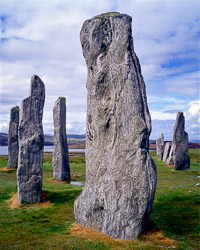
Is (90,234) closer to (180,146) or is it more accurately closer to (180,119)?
(180,146)

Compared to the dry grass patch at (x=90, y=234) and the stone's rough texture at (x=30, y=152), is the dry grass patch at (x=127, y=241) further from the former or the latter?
the stone's rough texture at (x=30, y=152)

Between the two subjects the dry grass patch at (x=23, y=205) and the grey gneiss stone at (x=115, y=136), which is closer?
the grey gneiss stone at (x=115, y=136)

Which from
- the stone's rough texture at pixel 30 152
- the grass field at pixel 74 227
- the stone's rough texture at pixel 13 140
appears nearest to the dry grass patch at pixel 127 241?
the grass field at pixel 74 227

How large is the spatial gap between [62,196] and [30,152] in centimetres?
301

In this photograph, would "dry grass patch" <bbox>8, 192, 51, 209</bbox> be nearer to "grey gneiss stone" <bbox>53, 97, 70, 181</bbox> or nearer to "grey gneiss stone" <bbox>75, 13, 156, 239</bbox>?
"grey gneiss stone" <bbox>75, 13, 156, 239</bbox>

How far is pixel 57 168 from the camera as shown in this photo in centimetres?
2058

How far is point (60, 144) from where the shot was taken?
67.6 feet

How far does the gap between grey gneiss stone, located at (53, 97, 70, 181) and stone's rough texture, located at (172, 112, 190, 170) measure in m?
11.8

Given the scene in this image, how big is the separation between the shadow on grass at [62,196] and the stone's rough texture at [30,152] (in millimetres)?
856

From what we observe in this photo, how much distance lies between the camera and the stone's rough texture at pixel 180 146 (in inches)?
1020

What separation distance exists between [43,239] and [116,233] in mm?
2335

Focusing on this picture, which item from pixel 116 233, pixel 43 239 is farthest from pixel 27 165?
pixel 116 233

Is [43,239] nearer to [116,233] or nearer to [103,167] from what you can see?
[116,233]

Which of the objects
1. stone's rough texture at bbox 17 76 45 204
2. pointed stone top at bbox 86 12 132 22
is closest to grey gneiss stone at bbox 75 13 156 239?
pointed stone top at bbox 86 12 132 22
